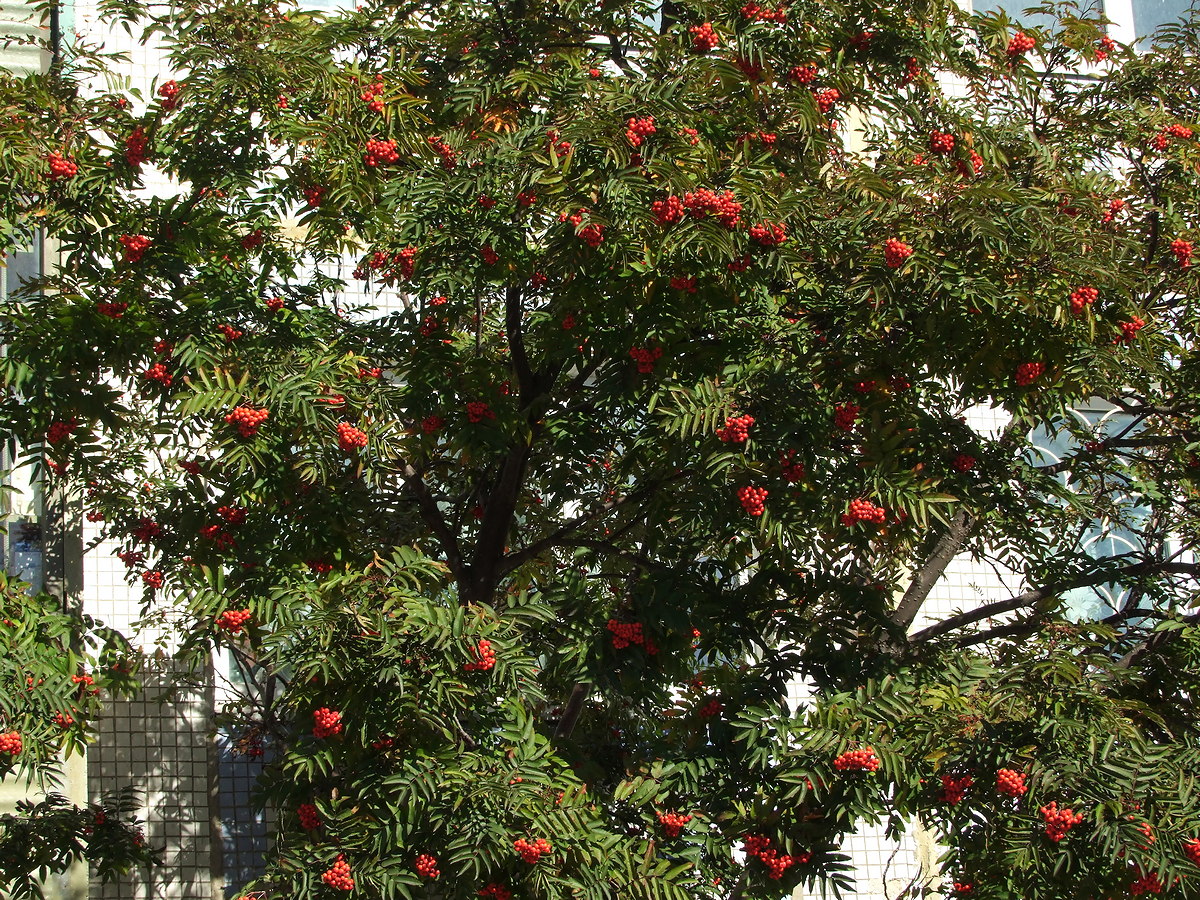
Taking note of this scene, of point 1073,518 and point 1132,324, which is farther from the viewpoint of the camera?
point 1073,518

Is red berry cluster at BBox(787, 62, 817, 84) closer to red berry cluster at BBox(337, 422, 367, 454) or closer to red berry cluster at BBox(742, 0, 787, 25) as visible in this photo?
red berry cluster at BBox(742, 0, 787, 25)

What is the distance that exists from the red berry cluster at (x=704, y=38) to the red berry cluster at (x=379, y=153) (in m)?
1.13

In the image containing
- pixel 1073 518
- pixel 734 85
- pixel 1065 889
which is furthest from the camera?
pixel 1073 518

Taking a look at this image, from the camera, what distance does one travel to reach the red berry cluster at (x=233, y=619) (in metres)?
4.25

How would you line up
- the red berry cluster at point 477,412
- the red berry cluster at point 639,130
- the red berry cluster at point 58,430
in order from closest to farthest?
the red berry cluster at point 639,130 → the red berry cluster at point 58,430 → the red berry cluster at point 477,412

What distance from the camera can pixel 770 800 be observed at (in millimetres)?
4355

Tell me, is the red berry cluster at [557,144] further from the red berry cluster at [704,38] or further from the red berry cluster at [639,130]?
the red berry cluster at [704,38]

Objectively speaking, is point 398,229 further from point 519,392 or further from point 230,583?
point 230,583

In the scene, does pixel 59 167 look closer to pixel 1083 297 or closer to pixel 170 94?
pixel 170 94

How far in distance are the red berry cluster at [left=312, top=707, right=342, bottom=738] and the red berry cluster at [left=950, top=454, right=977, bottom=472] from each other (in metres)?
2.30

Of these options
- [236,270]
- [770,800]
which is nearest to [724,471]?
[770,800]

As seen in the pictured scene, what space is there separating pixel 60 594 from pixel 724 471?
3313mm

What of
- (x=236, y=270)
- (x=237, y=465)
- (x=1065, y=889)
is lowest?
(x=1065, y=889)

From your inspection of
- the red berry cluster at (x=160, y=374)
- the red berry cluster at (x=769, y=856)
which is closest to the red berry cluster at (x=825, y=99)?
the red berry cluster at (x=160, y=374)
